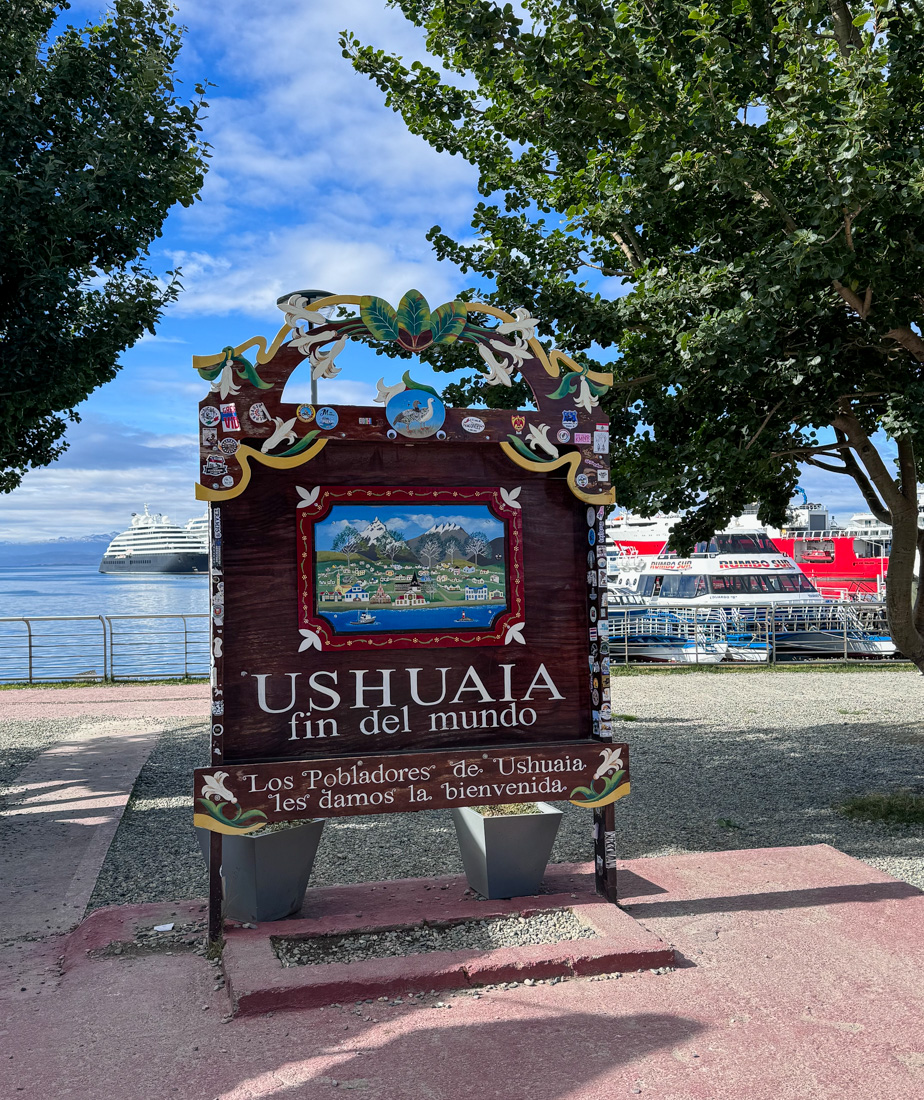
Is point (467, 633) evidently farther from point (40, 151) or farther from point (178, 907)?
point (40, 151)

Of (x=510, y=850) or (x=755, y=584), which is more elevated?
(x=755, y=584)

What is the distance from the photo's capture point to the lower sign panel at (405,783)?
4.79 metres

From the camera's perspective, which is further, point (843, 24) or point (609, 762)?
point (843, 24)

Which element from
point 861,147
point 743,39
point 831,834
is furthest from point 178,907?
point 743,39

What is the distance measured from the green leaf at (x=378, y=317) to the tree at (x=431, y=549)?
1.16 meters

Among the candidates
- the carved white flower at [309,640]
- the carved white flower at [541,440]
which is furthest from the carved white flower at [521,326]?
the carved white flower at [309,640]

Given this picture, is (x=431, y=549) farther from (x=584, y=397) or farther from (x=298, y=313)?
(x=298, y=313)

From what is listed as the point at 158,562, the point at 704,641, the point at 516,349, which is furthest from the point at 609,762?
the point at 158,562

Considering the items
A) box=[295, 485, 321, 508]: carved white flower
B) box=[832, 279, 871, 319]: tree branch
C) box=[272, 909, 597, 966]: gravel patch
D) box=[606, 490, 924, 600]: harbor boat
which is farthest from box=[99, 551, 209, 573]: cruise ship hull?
box=[272, 909, 597, 966]: gravel patch

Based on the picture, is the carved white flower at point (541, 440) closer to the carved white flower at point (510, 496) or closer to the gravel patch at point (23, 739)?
the carved white flower at point (510, 496)

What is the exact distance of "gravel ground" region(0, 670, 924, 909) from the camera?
21.3 feet

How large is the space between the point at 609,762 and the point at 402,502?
1.93 m

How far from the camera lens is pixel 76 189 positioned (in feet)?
24.8

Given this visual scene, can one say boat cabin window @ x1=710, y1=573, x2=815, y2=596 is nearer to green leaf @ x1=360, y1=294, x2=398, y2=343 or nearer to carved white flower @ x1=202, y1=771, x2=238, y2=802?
green leaf @ x1=360, y1=294, x2=398, y2=343
